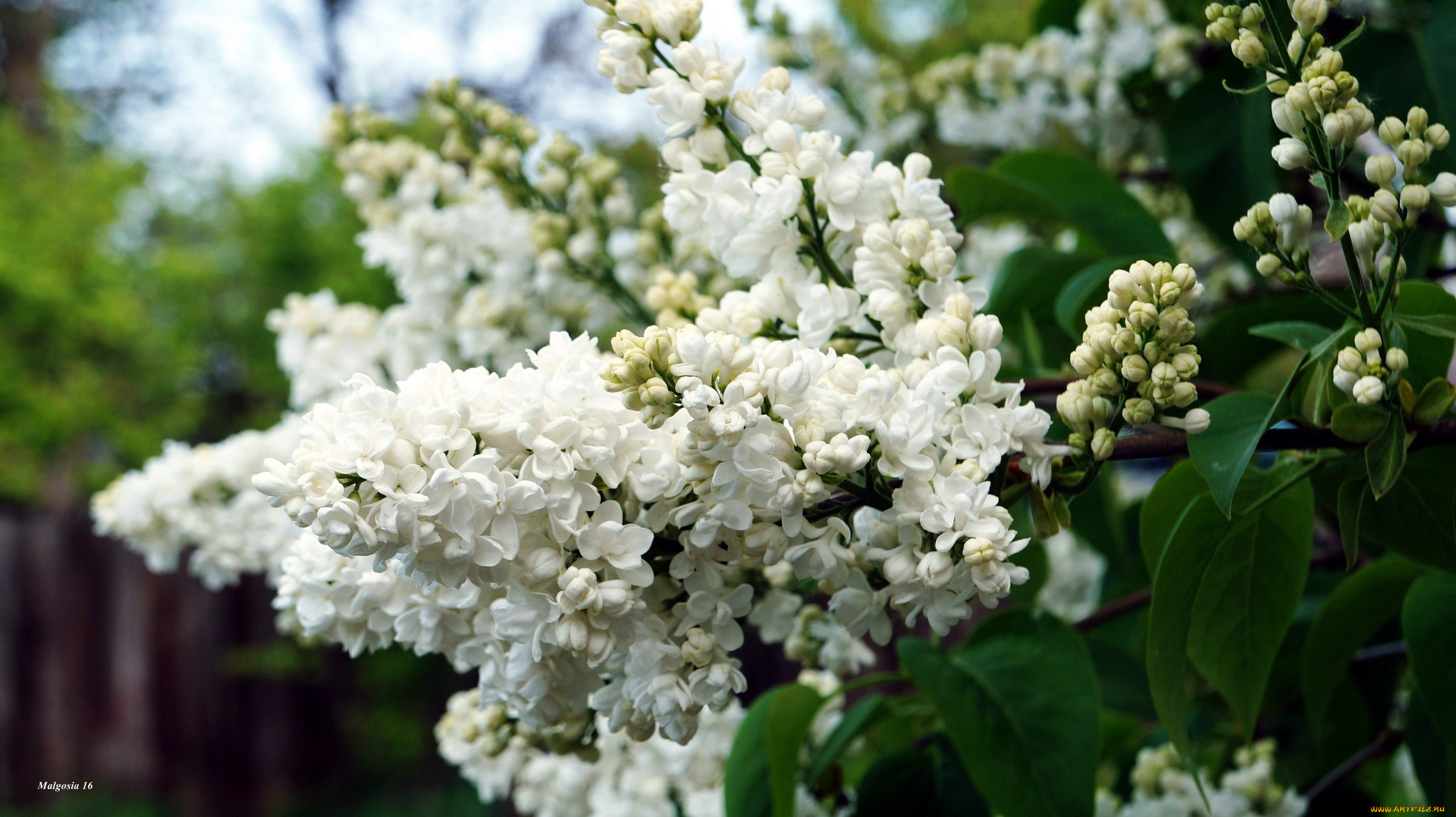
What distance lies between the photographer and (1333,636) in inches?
33.0

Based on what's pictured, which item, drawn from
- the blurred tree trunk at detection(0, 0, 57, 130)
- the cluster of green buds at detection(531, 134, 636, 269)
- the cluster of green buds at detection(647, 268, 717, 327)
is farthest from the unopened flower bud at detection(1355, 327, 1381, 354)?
the blurred tree trunk at detection(0, 0, 57, 130)

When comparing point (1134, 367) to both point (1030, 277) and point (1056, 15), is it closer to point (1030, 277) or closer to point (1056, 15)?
point (1030, 277)

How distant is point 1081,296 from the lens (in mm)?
821

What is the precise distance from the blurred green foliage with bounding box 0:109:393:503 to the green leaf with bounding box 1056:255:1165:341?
16.3ft

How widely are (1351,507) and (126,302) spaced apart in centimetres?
576

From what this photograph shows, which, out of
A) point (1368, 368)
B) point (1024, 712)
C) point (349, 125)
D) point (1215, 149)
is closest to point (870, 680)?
point (1024, 712)

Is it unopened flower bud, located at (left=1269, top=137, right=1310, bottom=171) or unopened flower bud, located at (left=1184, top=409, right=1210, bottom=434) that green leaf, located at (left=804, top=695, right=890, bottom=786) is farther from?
unopened flower bud, located at (left=1269, top=137, right=1310, bottom=171)

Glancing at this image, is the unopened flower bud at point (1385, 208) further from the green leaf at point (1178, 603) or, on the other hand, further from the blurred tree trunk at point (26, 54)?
the blurred tree trunk at point (26, 54)

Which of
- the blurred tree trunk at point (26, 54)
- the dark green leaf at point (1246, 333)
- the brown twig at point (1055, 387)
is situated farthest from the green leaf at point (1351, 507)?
the blurred tree trunk at point (26, 54)

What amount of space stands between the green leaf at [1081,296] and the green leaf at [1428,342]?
0.21 meters

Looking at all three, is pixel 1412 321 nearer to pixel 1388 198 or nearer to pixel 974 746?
pixel 1388 198

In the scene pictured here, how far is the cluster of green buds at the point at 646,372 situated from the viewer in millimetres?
510

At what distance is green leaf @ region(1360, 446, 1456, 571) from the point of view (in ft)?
2.05

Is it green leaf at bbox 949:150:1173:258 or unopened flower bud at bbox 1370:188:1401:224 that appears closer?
unopened flower bud at bbox 1370:188:1401:224
